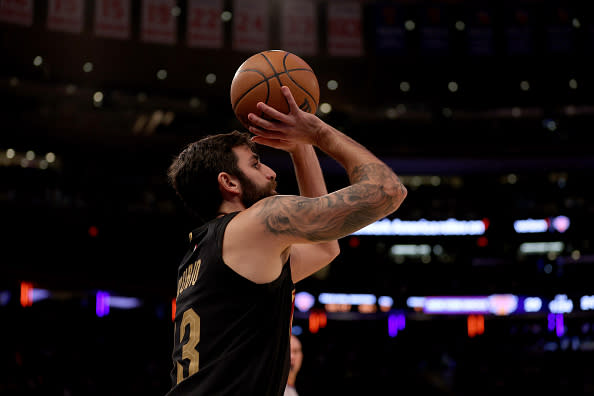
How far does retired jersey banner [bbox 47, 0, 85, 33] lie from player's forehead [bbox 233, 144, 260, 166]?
31.7 ft

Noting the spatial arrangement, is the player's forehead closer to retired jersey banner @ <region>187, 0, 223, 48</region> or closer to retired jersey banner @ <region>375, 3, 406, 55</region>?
retired jersey banner @ <region>187, 0, 223, 48</region>

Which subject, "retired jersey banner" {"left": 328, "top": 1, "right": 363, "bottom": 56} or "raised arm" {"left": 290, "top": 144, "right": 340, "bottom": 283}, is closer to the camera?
"raised arm" {"left": 290, "top": 144, "right": 340, "bottom": 283}

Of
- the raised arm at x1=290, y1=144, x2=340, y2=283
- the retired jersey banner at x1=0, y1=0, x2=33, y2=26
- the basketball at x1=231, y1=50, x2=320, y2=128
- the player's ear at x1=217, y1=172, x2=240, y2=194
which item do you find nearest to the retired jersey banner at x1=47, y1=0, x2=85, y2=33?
the retired jersey banner at x1=0, y1=0, x2=33, y2=26

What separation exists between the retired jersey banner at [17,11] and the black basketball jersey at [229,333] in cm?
985

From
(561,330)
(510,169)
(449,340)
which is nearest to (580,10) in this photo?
(510,169)

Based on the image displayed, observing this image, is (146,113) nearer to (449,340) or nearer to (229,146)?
(449,340)

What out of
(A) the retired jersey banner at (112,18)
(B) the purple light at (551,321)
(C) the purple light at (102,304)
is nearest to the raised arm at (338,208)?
(A) the retired jersey banner at (112,18)

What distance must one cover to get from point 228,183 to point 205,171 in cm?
11

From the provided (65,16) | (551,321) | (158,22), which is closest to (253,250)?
(65,16)

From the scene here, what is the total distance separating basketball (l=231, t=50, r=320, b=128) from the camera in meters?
2.62

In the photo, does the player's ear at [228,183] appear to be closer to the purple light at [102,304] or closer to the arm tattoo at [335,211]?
the arm tattoo at [335,211]

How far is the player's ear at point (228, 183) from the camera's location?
2.42 metres

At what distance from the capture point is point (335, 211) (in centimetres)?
217

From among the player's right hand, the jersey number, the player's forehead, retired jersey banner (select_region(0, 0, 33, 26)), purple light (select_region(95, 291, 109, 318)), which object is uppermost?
retired jersey banner (select_region(0, 0, 33, 26))
